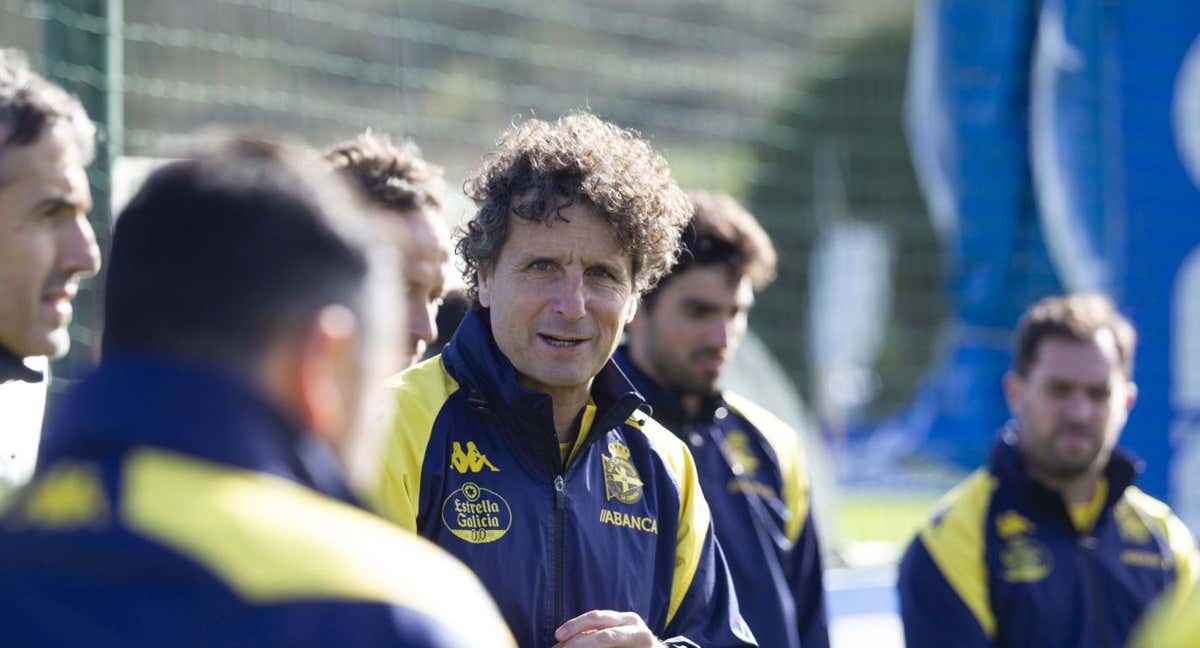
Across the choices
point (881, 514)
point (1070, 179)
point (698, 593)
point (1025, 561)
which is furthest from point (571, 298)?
point (881, 514)

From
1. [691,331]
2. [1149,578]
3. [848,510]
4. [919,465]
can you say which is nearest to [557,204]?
[691,331]

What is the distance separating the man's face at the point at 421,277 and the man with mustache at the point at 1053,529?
1566 millimetres

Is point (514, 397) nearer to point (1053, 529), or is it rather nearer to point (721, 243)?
point (721, 243)

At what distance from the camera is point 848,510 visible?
17281mm

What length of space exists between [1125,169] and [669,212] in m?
3.98

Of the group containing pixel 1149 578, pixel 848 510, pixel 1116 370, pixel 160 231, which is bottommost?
pixel 848 510

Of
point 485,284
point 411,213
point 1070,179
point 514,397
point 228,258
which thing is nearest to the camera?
point 228,258

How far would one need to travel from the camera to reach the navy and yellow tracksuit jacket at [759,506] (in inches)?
140

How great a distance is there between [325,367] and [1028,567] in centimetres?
304

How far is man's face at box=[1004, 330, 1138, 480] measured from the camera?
416cm

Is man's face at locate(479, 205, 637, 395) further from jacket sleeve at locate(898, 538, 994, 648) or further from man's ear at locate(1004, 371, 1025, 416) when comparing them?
man's ear at locate(1004, 371, 1025, 416)

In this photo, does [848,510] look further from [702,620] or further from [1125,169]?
[702,620]

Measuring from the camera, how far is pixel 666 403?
12.2 ft

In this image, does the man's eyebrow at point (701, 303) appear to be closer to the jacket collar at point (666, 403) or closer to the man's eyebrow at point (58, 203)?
the jacket collar at point (666, 403)
